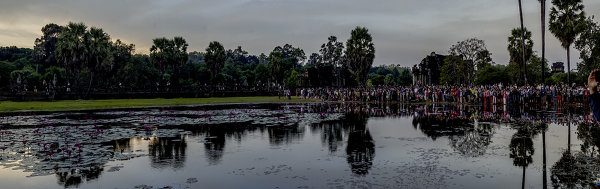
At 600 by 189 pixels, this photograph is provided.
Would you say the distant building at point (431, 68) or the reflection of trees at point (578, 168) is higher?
the distant building at point (431, 68)

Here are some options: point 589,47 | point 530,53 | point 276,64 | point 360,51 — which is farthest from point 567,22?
point 276,64

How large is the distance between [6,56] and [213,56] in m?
54.9

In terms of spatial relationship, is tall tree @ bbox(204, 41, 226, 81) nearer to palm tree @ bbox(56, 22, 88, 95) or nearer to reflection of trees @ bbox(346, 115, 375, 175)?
palm tree @ bbox(56, 22, 88, 95)

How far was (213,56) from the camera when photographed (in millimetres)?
81938

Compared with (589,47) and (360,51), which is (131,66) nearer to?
(360,51)

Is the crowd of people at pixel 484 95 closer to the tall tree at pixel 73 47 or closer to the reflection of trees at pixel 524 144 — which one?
the reflection of trees at pixel 524 144

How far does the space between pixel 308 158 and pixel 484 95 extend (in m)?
29.8

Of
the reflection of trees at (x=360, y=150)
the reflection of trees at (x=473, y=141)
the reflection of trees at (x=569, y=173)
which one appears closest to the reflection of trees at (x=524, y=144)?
the reflection of trees at (x=569, y=173)

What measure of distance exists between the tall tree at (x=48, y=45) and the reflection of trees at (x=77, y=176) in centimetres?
8581

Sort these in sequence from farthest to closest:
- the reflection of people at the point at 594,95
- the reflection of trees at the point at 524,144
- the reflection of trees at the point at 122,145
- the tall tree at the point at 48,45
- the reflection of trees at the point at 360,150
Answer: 1. the tall tree at the point at 48,45
2. the reflection of trees at the point at 122,145
3. the reflection of trees at the point at 524,144
4. the reflection of trees at the point at 360,150
5. the reflection of people at the point at 594,95

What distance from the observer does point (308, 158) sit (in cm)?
1057

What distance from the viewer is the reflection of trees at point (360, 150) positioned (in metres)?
9.21

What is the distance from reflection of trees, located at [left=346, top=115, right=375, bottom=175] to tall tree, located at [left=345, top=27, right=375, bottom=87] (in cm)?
5897

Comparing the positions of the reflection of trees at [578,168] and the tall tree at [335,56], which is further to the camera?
the tall tree at [335,56]
